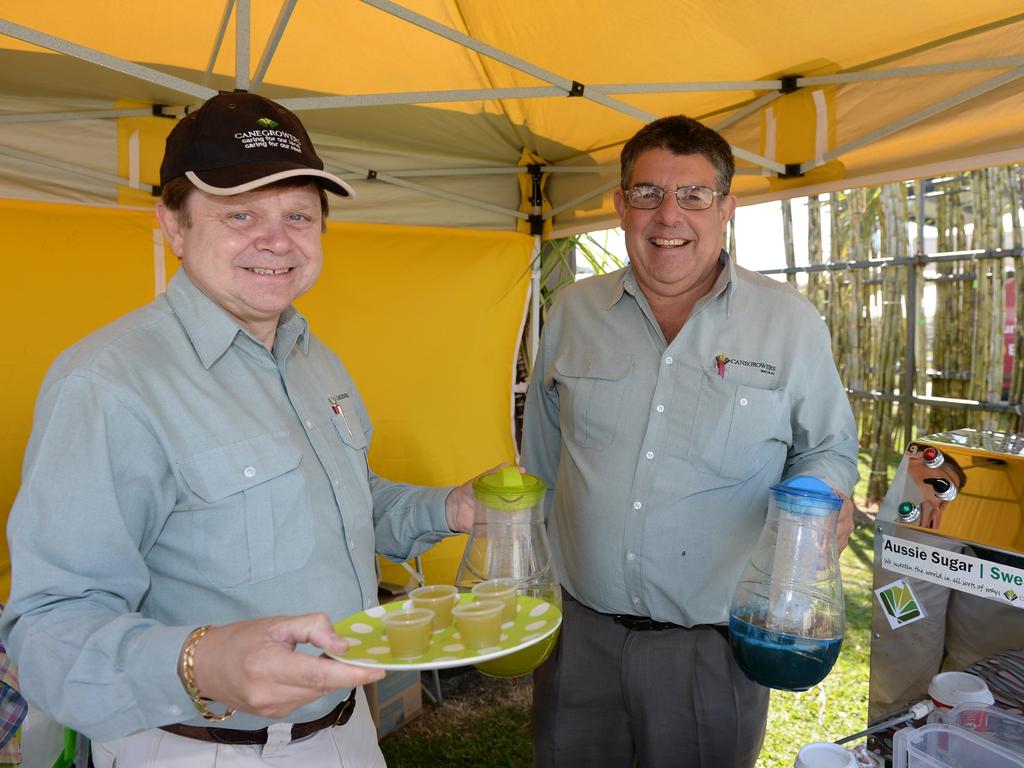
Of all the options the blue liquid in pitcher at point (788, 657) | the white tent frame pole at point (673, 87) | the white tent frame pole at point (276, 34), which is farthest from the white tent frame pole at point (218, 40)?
the blue liquid in pitcher at point (788, 657)

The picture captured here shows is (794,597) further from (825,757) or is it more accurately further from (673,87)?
(673,87)

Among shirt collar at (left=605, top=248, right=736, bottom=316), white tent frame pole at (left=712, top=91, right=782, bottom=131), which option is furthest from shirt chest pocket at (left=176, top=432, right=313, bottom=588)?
white tent frame pole at (left=712, top=91, right=782, bottom=131)

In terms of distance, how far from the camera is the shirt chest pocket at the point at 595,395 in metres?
2.23

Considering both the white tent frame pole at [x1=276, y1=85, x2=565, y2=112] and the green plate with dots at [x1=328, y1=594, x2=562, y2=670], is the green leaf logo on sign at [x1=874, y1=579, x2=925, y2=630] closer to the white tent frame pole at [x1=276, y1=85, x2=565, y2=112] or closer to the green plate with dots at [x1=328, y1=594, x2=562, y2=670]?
the green plate with dots at [x1=328, y1=594, x2=562, y2=670]

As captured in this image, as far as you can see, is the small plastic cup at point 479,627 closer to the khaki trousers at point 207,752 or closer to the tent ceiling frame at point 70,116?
the khaki trousers at point 207,752

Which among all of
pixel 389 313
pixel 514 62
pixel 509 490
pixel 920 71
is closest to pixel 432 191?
pixel 389 313

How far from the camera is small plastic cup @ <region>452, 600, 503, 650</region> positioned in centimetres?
111

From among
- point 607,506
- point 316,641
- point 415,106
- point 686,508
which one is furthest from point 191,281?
point 415,106

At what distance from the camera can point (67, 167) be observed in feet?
10.8

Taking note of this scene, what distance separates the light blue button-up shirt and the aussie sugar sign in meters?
1.11

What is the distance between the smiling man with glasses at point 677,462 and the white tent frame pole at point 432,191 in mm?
1997

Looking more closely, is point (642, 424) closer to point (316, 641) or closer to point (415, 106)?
point (316, 641)

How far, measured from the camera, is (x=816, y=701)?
13.9 ft

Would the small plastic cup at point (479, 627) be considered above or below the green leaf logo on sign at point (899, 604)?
above
